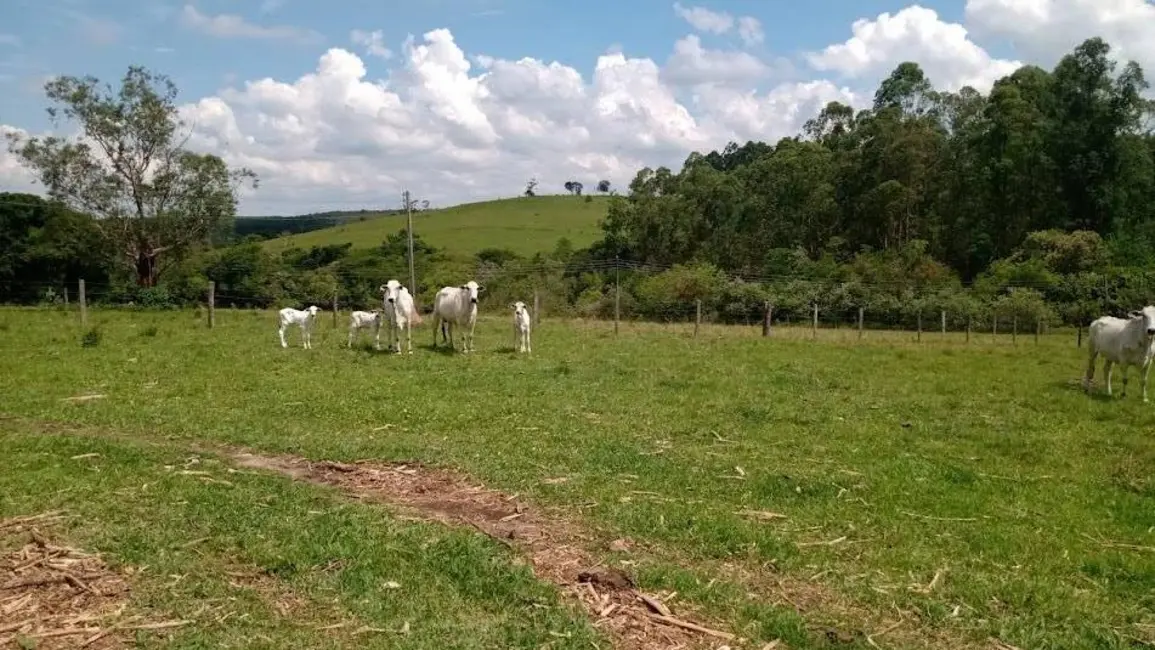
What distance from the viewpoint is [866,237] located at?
6894cm

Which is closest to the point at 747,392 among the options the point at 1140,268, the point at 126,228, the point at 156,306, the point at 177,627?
the point at 177,627

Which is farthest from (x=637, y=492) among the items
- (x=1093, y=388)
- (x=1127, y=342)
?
(x=1093, y=388)

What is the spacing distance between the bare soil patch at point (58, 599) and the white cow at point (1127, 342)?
705 inches

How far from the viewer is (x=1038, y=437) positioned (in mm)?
12930

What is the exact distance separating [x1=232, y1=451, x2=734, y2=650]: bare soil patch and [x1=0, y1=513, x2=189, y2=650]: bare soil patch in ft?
9.17

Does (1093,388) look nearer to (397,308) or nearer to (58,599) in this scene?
(397,308)

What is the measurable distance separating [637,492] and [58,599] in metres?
5.64

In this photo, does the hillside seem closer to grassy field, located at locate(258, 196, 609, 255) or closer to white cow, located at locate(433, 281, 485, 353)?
grassy field, located at locate(258, 196, 609, 255)

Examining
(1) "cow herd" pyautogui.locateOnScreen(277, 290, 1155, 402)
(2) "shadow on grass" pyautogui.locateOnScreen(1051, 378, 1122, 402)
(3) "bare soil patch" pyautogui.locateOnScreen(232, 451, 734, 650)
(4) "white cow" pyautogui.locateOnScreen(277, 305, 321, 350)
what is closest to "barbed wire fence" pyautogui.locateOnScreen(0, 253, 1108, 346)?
(4) "white cow" pyautogui.locateOnScreen(277, 305, 321, 350)

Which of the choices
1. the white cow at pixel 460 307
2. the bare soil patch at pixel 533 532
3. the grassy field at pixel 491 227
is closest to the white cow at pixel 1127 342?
the bare soil patch at pixel 533 532

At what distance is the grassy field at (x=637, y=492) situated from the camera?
6285 millimetres

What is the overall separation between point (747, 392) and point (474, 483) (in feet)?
26.8

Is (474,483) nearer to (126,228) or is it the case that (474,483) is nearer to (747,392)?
(747,392)

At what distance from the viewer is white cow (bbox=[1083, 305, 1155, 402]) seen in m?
17.0
